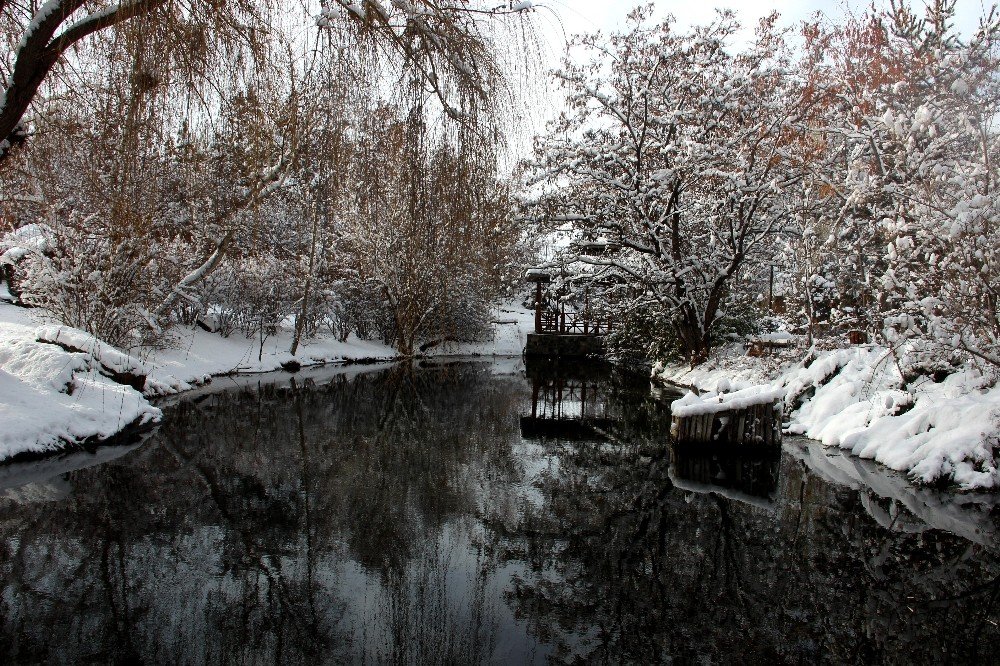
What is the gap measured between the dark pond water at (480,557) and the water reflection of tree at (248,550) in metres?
0.02

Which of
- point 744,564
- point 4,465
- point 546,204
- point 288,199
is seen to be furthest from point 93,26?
point 546,204

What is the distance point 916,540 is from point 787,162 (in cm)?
1240

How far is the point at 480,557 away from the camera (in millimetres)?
5387

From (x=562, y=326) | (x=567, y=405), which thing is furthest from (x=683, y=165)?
(x=562, y=326)

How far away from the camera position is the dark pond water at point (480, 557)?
4.01 metres

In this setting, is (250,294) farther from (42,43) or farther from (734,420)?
(42,43)

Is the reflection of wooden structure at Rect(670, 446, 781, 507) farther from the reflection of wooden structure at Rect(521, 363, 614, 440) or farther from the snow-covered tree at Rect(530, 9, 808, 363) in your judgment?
the snow-covered tree at Rect(530, 9, 808, 363)

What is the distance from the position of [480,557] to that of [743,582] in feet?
6.92

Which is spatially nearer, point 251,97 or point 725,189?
point 251,97

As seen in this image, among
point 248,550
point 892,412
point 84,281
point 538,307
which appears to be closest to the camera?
point 248,550

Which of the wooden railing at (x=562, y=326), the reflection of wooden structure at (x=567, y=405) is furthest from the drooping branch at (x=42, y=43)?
the wooden railing at (x=562, y=326)

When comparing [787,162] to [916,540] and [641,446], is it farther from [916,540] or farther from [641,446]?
[916,540]

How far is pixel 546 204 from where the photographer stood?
60.5ft

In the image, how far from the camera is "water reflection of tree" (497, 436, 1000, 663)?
Answer: 4.07 meters
